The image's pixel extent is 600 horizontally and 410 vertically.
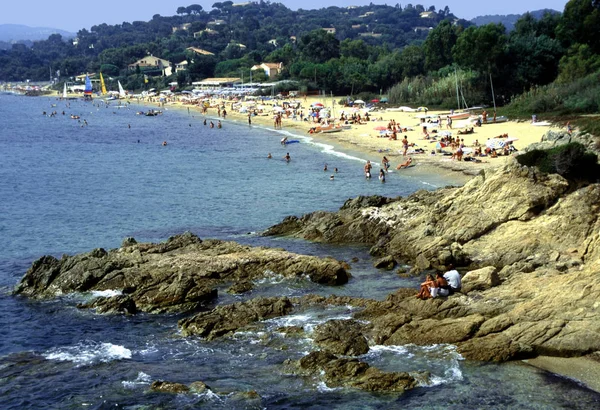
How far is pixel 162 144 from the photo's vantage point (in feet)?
250

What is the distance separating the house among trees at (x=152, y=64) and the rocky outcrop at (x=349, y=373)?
174 m

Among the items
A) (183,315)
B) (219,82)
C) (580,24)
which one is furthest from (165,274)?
(219,82)

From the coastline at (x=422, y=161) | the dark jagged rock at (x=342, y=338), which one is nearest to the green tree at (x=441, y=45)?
the coastline at (x=422, y=161)

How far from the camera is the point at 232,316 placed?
73.7 ft

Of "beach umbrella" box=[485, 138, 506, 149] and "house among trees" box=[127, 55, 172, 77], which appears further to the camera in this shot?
→ "house among trees" box=[127, 55, 172, 77]

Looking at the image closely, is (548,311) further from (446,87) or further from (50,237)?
(446,87)

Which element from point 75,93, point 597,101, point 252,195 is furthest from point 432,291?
point 75,93

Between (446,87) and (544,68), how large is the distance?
1094cm

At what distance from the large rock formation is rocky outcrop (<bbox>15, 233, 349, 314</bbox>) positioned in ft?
13.7

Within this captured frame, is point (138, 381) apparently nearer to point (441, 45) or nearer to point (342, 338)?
point (342, 338)

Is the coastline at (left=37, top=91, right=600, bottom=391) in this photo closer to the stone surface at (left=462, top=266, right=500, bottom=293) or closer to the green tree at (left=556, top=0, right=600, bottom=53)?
the stone surface at (left=462, top=266, right=500, bottom=293)

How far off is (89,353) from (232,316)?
165 inches

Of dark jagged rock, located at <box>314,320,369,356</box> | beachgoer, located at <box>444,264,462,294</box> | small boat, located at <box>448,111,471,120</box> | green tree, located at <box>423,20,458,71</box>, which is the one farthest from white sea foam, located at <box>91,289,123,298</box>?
green tree, located at <box>423,20,458,71</box>

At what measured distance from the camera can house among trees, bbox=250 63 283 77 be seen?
14325 centimetres
